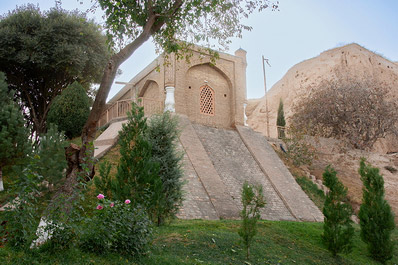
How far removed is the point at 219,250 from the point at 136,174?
7.17ft

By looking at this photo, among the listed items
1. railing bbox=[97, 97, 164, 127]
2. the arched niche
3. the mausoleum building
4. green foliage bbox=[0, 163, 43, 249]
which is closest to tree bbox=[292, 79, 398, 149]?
the mausoleum building

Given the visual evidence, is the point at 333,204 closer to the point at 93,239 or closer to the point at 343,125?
the point at 93,239

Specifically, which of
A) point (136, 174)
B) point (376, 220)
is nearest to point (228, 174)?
Answer: point (376, 220)

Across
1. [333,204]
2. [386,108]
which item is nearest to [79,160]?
[333,204]

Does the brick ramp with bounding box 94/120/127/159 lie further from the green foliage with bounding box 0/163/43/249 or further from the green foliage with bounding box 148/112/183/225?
the green foliage with bounding box 0/163/43/249

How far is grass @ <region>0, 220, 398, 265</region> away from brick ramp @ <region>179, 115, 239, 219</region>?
79.5 inches

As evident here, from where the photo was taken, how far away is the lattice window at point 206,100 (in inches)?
744

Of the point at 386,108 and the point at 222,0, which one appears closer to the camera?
the point at 222,0

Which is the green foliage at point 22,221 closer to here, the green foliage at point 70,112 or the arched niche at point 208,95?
the green foliage at point 70,112

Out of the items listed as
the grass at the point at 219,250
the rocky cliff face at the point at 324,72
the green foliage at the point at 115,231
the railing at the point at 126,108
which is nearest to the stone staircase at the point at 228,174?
the railing at the point at 126,108

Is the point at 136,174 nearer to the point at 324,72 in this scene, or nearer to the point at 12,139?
the point at 12,139

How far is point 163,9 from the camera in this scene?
27.8ft

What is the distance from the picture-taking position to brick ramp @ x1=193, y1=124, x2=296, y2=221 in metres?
13.8

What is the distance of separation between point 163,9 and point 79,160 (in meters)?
4.00
